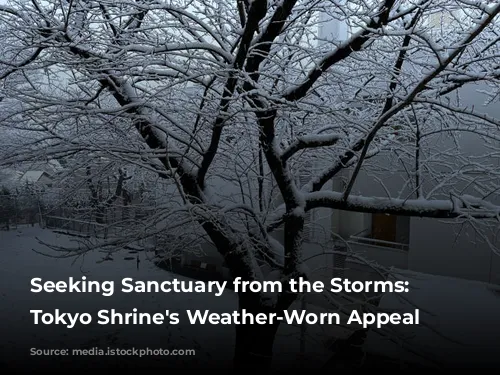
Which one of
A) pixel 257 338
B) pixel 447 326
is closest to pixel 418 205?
pixel 447 326

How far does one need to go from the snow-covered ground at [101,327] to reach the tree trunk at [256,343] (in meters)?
0.58

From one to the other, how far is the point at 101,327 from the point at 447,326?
20.0ft

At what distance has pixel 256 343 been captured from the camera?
383 cm

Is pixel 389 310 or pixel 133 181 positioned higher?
pixel 133 181

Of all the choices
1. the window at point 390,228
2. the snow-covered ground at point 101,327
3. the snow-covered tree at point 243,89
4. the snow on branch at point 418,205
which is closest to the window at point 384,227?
the window at point 390,228

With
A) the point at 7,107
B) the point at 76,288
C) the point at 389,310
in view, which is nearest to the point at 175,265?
the point at 76,288

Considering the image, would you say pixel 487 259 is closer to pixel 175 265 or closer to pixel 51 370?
pixel 51 370

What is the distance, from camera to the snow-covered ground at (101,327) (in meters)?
5.88

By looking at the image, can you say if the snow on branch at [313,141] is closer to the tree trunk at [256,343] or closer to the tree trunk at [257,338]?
the tree trunk at [257,338]

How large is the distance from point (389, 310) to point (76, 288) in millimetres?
7153

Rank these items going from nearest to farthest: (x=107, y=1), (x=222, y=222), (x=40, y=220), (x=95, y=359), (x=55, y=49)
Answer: (x=107, y=1)
(x=55, y=49)
(x=222, y=222)
(x=95, y=359)
(x=40, y=220)

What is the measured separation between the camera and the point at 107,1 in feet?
9.55

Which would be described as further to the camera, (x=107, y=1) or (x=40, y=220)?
(x=40, y=220)

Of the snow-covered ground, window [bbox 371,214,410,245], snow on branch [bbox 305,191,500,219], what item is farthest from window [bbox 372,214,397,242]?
snow on branch [bbox 305,191,500,219]
